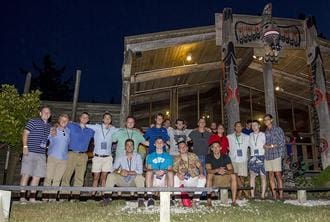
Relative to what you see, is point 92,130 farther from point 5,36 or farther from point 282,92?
point 5,36

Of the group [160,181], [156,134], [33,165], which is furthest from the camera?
[156,134]

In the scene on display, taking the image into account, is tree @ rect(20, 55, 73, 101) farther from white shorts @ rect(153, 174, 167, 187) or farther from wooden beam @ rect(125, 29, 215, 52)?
white shorts @ rect(153, 174, 167, 187)

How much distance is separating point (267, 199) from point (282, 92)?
35.4 ft

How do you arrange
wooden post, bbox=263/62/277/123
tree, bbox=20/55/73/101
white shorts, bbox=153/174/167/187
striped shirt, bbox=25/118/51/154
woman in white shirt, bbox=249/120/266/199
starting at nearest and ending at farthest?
striped shirt, bbox=25/118/51/154, white shorts, bbox=153/174/167/187, woman in white shirt, bbox=249/120/266/199, wooden post, bbox=263/62/277/123, tree, bbox=20/55/73/101

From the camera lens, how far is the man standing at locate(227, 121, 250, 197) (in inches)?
321

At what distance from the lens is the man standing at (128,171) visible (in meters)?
7.04

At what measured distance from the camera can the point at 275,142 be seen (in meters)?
7.93

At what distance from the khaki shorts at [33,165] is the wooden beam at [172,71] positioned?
24.2 feet

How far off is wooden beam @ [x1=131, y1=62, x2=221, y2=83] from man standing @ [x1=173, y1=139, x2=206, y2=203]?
696 cm

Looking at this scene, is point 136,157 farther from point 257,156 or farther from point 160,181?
point 257,156

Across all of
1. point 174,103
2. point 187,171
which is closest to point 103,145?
point 187,171

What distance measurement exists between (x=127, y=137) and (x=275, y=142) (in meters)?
3.50

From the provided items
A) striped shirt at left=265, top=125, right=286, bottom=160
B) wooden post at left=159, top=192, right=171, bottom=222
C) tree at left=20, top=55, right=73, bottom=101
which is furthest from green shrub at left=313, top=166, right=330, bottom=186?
tree at left=20, top=55, right=73, bottom=101

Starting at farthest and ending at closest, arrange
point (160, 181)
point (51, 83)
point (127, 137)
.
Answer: point (51, 83), point (127, 137), point (160, 181)
